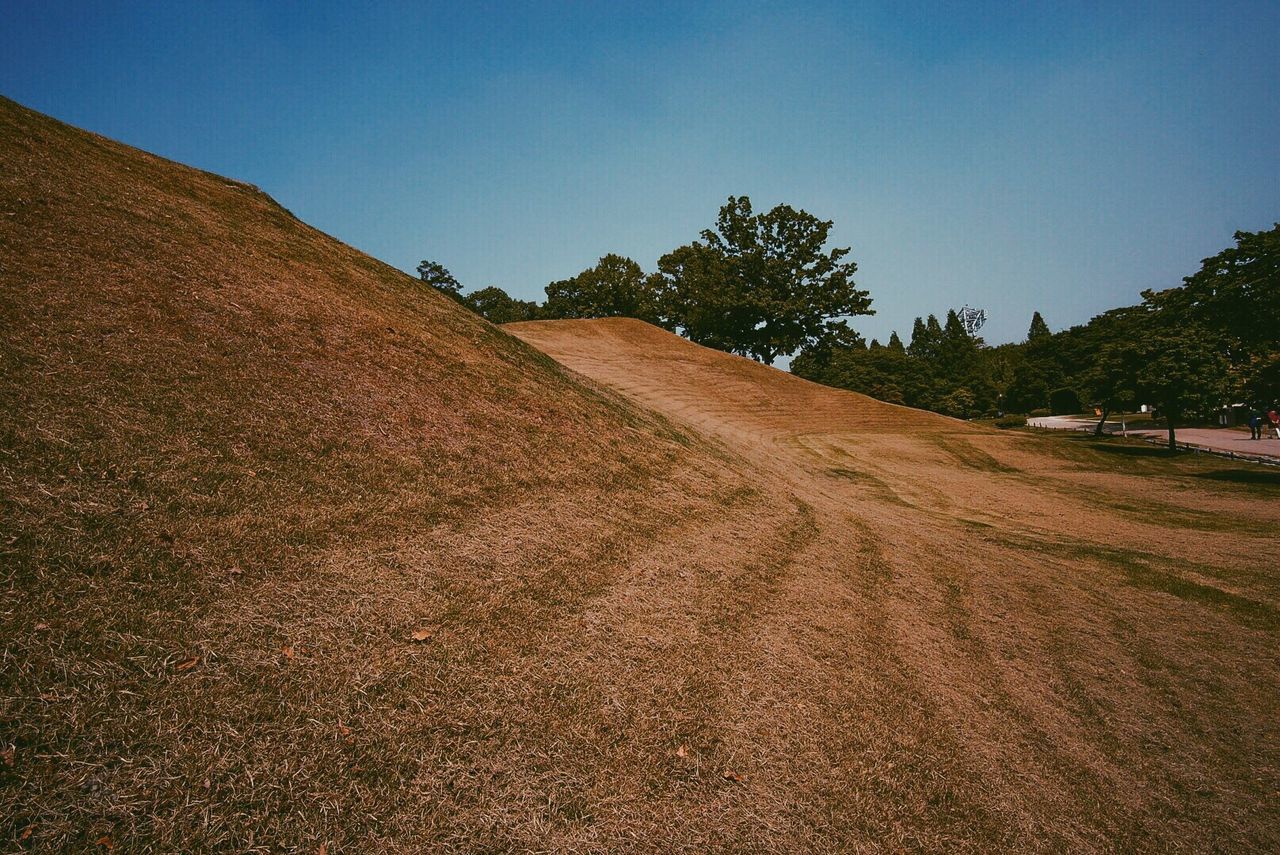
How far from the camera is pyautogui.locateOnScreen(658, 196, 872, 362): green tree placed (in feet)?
178

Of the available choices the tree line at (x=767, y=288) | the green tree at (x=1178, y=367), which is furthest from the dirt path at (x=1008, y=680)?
the tree line at (x=767, y=288)

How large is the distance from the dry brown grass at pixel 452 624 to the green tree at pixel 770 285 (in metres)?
45.9

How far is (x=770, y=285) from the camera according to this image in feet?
182

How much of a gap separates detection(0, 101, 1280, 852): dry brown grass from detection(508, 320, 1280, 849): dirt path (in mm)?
46

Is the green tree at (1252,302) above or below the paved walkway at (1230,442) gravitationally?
above

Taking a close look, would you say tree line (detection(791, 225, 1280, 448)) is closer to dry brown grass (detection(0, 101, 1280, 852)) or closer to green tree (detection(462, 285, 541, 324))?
dry brown grass (detection(0, 101, 1280, 852))

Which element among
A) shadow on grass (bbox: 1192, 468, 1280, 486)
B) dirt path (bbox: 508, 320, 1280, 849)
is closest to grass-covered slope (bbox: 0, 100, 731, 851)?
dirt path (bbox: 508, 320, 1280, 849)

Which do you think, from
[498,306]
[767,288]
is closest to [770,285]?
[767,288]

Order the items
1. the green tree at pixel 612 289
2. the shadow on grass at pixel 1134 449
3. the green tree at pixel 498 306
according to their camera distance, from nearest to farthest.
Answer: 1. the shadow on grass at pixel 1134 449
2. the green tree at pixel 612 289
3. the green tree at pixel 498 306

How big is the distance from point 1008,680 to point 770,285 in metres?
53.2

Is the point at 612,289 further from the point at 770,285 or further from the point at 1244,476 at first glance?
the point at 1244,476

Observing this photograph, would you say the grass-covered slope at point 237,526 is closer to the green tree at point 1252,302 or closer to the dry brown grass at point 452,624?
the dry brown grass at point 452,624

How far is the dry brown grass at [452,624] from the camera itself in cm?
352

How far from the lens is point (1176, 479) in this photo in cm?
2362
